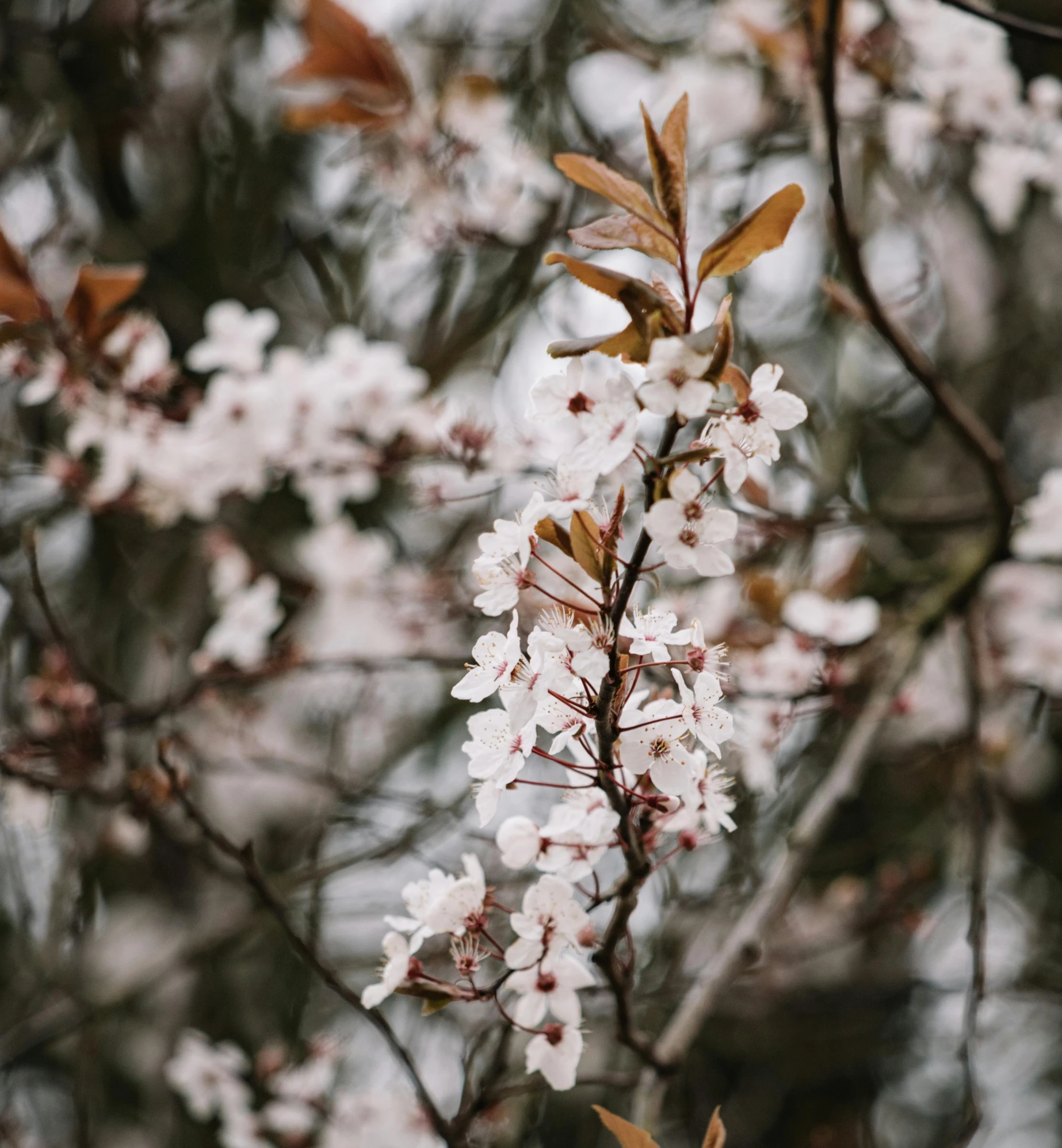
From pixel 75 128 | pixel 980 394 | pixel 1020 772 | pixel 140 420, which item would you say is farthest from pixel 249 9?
pixel 1020 772

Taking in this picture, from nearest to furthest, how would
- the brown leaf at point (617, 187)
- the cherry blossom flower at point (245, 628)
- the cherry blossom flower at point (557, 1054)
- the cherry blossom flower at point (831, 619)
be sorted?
1. the brown leaf at point (617, 187)
2. the cherry blossom flower at point (557, 1054)
3. the cherry blossom flower at point (831, 619)
4. the cherry blossom flower at point (245, 628)

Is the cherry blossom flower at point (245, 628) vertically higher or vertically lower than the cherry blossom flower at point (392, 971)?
lower

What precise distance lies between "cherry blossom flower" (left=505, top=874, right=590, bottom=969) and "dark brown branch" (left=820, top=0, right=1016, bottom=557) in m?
0.94

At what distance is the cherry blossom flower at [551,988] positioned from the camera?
2.93 ft

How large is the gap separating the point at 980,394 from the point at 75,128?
3.22 m

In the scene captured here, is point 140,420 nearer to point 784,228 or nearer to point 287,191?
point 784,228

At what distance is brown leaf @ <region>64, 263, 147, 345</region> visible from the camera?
1.61 meters

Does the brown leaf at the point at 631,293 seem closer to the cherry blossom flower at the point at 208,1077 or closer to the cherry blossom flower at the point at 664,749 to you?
the cherry blossom flower at the point at 664,749

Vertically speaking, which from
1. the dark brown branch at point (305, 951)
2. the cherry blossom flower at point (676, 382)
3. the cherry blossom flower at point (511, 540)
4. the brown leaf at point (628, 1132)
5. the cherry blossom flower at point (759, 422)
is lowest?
the dark brown branch at point (305, 951)

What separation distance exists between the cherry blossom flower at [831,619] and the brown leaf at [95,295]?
127 cm

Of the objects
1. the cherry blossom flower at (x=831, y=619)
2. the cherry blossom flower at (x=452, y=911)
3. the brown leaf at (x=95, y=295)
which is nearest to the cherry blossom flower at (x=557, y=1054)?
the cherry blossom flower at (x=452, y=911)

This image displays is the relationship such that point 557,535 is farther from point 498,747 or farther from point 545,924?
point 545,924

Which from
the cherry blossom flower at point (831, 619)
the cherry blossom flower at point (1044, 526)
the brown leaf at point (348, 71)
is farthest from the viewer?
the brown leaf at point (348, 71)

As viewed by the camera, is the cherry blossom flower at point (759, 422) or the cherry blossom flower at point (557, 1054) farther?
the cherry blossom flower at point (557, 1054)
